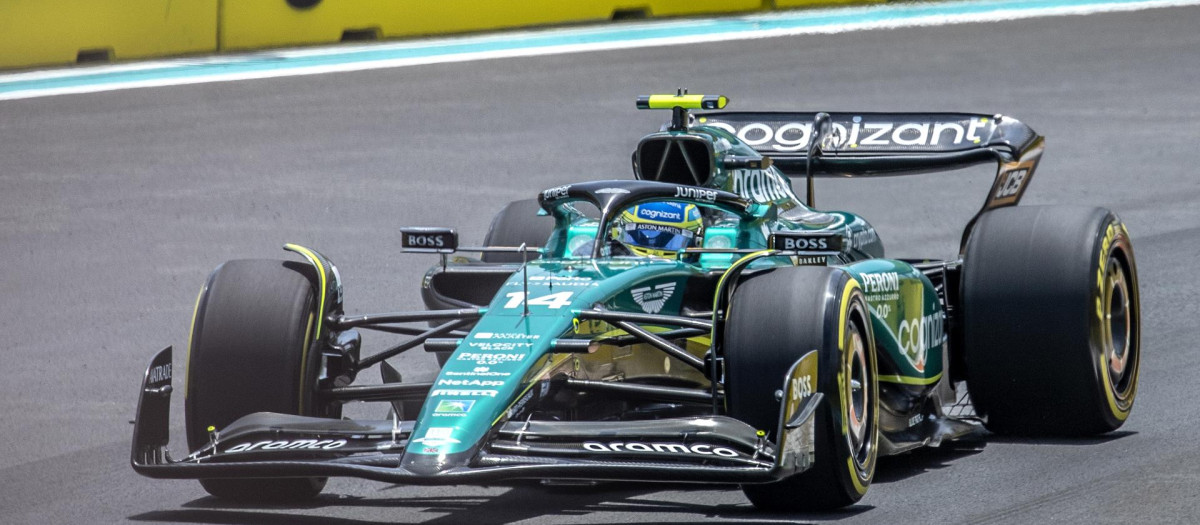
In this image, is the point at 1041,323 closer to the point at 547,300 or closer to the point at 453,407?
the point at 547,300

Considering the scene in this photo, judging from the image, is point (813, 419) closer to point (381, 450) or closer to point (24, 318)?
point (381, 450)

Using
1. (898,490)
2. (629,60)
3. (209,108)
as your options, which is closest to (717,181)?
(898,490)

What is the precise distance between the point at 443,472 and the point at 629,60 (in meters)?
14.6

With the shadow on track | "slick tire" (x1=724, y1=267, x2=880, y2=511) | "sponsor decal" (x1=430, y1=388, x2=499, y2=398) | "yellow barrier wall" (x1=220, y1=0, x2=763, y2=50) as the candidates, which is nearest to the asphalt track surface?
the shadow on track

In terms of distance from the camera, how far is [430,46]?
21.0 m

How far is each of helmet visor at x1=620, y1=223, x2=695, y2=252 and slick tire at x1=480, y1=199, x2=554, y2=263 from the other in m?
1.36

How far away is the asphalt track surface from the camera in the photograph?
672 centimetres

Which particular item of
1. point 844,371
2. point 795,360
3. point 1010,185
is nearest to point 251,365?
point 795,360

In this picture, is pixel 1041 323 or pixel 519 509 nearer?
pixel 519 509

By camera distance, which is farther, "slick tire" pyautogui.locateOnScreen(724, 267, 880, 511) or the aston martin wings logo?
the aston martin wings logo

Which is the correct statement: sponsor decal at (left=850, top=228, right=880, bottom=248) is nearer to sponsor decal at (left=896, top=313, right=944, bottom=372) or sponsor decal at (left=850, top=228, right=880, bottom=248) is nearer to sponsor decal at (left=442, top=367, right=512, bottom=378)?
sponsor decal at (left=896, top=313, right=944, bottom=372)

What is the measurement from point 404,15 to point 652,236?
1403 cm

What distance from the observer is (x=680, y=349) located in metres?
6.50

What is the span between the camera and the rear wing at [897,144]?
9.12 m
